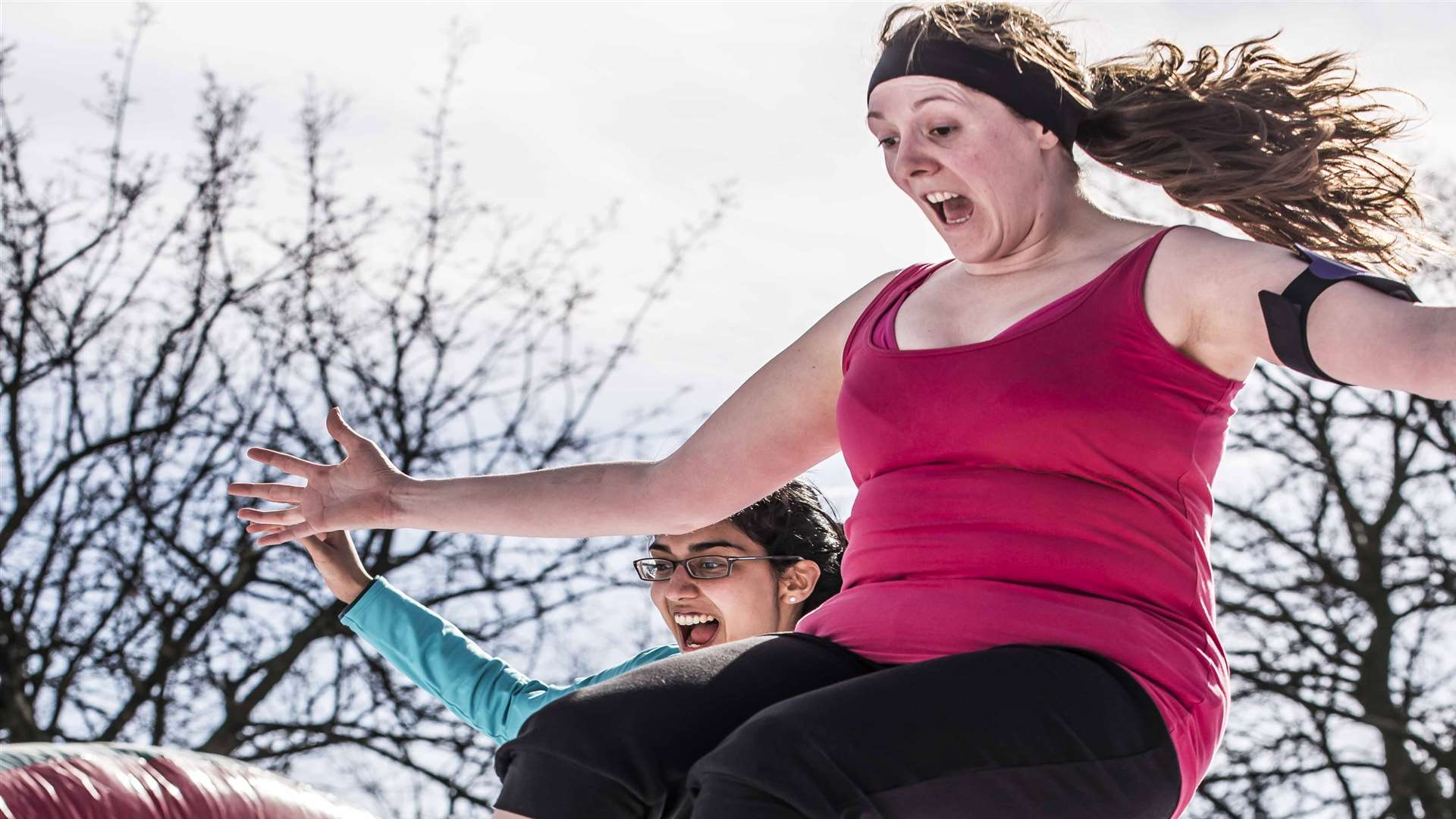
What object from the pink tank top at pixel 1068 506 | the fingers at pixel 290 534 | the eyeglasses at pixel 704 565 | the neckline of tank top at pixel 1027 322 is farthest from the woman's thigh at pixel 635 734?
the eyeglasses at pixel 704 565

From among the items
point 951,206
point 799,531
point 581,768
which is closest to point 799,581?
point 799,531

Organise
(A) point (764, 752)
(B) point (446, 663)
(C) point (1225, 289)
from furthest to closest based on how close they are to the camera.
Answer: (B) point (446, 663) → (C) point (1225, 289) → (A) point (764, 752)

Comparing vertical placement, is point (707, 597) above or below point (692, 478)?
above

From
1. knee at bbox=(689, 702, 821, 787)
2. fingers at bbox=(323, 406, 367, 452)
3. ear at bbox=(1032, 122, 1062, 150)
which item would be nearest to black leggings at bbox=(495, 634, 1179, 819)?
knee at bbox=(689, 702, 821, 787)

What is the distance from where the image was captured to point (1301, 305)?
1.36 meters

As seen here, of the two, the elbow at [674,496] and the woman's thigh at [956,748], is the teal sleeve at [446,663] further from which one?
the woman's thigh at [956,748]

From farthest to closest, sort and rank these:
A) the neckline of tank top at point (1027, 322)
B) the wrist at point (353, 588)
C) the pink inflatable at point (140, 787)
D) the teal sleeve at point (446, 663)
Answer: the teal sleeve at point (446, 663), the wrist at point (353, 588), the pink inflatable at point (140, 787), the neckline of tank top at point (1027, 322)

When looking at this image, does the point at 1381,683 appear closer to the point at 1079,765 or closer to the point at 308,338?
the point at 308,338

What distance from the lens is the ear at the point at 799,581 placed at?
9.25ft

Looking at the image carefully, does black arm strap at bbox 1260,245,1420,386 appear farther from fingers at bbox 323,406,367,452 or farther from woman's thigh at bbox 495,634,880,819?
fingers at bbox 323,406,367,452

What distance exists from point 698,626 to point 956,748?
63.8 inches

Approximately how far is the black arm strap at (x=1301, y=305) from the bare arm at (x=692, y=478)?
516 mm

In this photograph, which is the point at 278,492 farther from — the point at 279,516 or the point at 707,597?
the point at 707,597

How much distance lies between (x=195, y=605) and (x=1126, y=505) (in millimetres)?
6071
